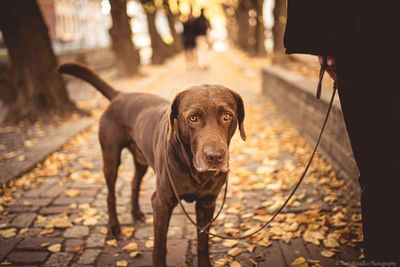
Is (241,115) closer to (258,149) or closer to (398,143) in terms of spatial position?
(398,143)

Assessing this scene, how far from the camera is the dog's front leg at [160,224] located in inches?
95.9

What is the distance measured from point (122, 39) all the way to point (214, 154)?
39.6ft

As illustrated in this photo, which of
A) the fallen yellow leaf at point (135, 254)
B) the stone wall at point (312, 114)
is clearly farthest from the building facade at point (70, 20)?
the fallen yellow leaf at point (135, 254)

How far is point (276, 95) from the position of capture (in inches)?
322

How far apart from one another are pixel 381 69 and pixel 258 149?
3980 mm

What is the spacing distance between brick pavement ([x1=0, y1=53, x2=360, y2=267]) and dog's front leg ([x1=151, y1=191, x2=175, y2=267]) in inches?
13.0

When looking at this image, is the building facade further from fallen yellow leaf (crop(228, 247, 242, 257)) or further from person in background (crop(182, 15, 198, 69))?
fallen yellow leaf (crop(228, 247, 242, 257))

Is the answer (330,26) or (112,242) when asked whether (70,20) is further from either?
(330,26)

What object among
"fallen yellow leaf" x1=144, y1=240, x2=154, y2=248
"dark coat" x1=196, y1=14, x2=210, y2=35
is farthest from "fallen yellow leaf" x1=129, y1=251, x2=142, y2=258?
"dark coat" x1=196, y1=14, x2=210, y2=35

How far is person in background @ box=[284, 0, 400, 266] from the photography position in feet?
5.69

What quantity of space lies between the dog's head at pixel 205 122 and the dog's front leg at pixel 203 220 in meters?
0.58

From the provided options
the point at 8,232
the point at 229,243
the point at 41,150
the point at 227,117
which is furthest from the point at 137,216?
the point at 41,150

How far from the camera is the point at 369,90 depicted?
1.80 meters

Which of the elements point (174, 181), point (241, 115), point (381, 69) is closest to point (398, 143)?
point (381, 69)
